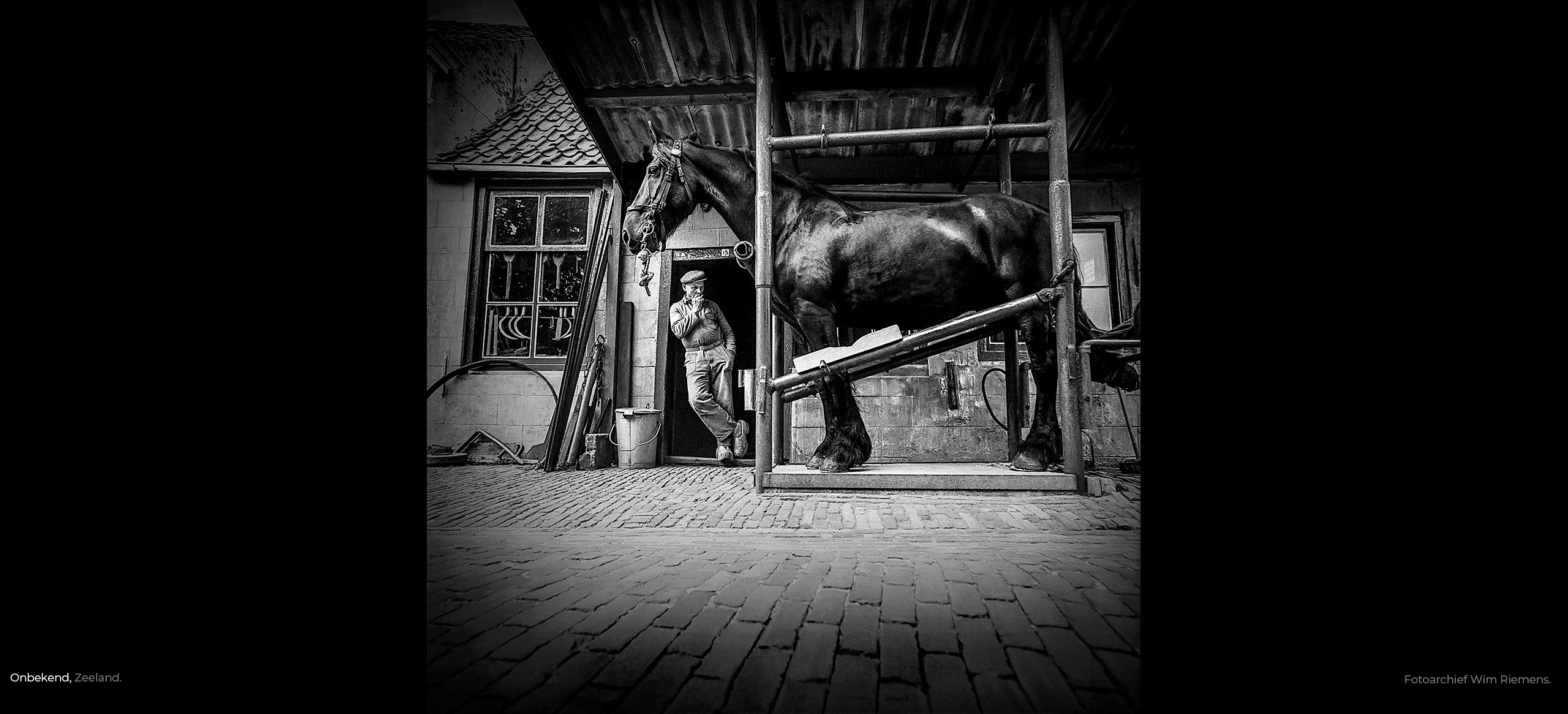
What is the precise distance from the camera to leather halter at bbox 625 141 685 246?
466 cm

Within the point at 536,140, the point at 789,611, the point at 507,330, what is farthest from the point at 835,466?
the point at 536,140

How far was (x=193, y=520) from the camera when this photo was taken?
95 cm

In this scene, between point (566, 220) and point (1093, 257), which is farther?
point (566, 220)

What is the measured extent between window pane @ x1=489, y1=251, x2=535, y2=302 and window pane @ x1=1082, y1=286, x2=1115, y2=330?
7321 millimetres

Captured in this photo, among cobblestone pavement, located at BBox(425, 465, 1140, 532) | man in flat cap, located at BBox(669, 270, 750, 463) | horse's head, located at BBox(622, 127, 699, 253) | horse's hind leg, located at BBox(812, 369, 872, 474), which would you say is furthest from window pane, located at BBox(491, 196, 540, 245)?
horse's hind leg, located at BBox(812, 369, 872, 474)

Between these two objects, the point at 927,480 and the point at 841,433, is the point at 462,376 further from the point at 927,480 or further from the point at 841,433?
the point at 927,480

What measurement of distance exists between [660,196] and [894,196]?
3.06 meters

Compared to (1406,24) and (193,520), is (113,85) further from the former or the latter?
(1406,24)

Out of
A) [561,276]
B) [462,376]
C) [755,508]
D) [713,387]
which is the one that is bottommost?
[755,508]

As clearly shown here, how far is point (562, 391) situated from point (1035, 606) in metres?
6.08

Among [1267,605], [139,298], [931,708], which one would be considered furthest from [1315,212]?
[139,298]

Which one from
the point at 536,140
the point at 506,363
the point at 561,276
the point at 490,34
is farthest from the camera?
the point at 536,140

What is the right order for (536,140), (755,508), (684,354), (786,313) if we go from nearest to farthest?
(755,508) → (786,313) → (684,354) → (536,140)

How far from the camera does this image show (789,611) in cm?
171
